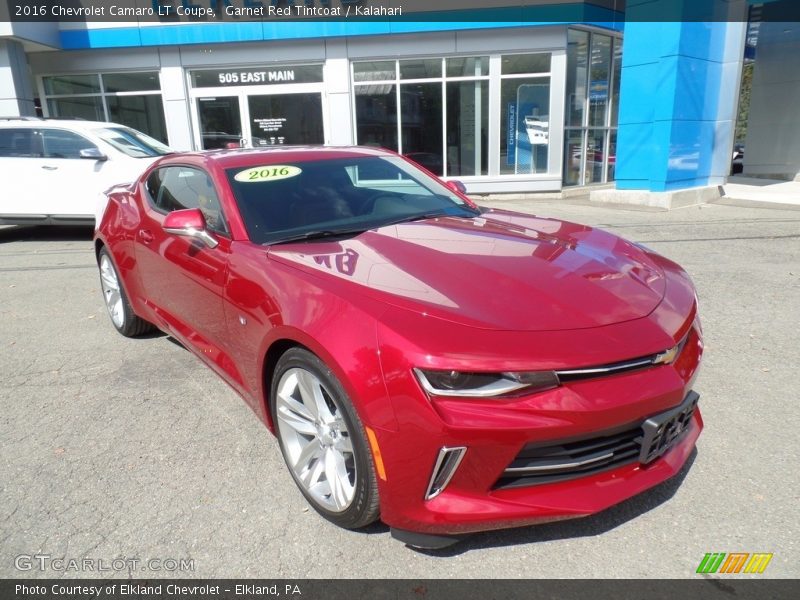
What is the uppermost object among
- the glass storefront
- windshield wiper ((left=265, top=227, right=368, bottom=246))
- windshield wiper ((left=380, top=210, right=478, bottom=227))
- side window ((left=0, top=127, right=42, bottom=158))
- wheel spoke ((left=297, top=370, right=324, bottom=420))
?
the glass storefront

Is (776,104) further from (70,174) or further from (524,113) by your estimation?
(70,174)

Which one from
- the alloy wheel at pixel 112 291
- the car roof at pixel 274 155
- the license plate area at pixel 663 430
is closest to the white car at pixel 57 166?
the alloy wheel at pixel 112 291

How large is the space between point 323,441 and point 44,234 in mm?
10485

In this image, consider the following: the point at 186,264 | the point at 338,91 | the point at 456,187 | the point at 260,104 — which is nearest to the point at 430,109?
the point at 338,91

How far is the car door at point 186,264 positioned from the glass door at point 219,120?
11.4m

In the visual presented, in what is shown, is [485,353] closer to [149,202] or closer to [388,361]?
[388,361]

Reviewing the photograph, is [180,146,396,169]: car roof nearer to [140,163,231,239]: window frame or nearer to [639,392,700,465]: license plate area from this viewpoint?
[140,163,231,239]: window frame

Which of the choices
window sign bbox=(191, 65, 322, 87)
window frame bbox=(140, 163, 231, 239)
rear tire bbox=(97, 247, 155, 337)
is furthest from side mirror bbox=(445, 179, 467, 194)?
window sign bbox=(191, 65, 322, 87)

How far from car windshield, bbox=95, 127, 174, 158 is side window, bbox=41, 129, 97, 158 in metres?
0.29

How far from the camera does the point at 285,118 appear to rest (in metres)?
14.8

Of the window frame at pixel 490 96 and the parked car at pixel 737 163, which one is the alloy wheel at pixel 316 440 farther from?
the parked car at pixel 737 163
